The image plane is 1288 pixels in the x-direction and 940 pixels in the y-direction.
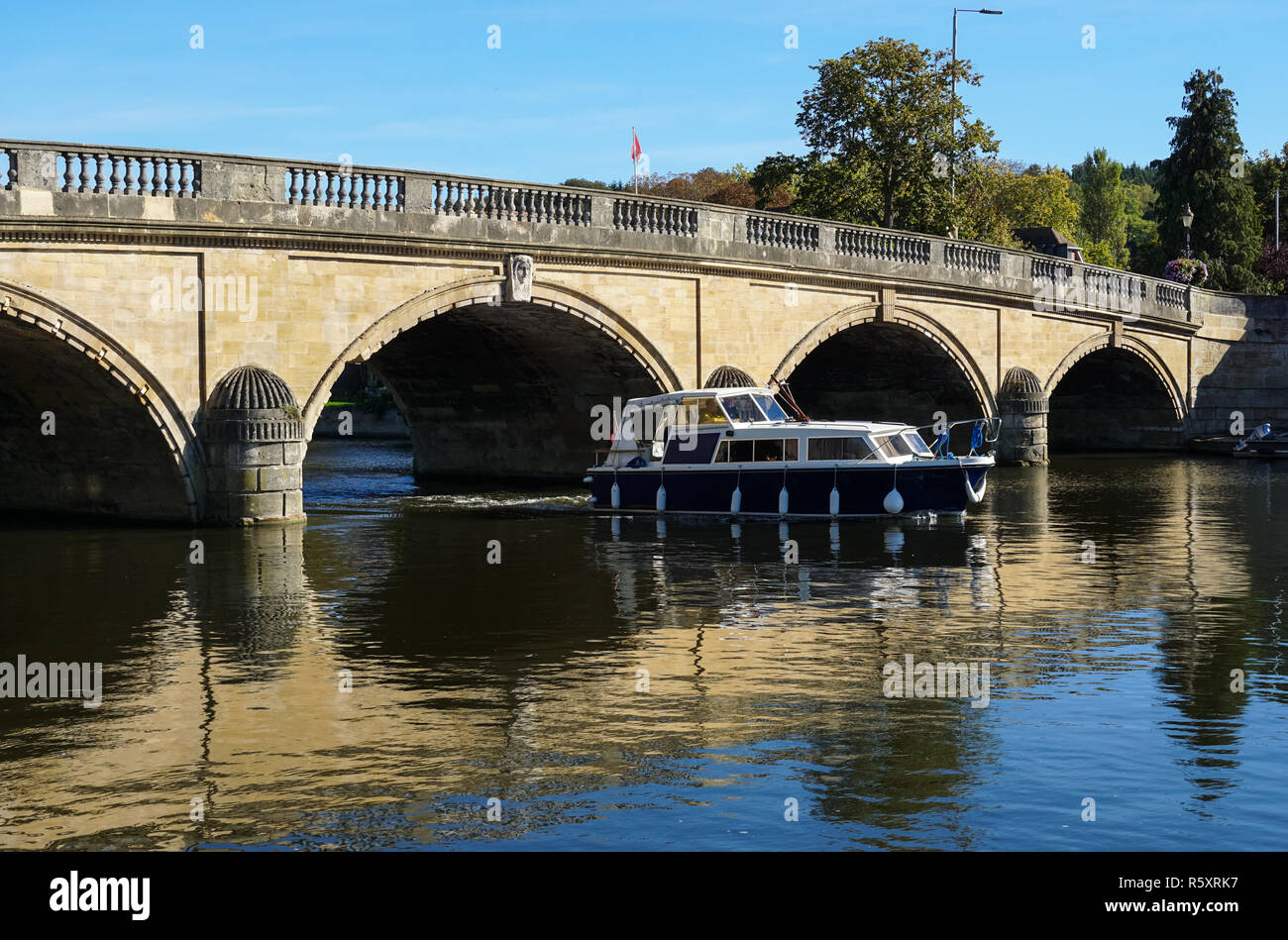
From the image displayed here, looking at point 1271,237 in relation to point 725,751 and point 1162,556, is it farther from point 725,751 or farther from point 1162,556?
point 725,751

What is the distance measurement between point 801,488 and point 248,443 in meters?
9.50

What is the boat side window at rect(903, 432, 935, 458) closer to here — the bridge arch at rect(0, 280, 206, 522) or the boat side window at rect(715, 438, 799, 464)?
the boat side window at rect(715, 438, 799, 464)

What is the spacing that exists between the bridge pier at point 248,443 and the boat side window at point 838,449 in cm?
893

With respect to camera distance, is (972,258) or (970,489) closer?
(970,489)

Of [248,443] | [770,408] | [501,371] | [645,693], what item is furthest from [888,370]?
[645,693]

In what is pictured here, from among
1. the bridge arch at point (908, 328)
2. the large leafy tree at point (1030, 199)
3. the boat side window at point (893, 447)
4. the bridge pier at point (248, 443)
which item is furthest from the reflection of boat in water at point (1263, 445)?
the large leafy tree at point (1030, 199)

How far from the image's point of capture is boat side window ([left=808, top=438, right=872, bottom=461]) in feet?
85.7

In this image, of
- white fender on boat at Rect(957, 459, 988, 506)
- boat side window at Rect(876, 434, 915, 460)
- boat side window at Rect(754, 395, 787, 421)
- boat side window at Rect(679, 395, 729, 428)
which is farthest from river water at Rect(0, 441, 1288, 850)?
boat side window at Rect(754, 395, 787, 421)

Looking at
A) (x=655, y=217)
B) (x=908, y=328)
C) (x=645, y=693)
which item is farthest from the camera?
(x=908, y=328)

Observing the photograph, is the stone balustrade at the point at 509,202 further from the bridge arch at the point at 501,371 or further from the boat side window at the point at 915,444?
the boat side window at the point at 915,444

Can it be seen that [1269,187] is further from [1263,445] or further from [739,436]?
[739,436]

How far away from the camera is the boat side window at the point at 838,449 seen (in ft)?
85.7

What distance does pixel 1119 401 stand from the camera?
164 ft
